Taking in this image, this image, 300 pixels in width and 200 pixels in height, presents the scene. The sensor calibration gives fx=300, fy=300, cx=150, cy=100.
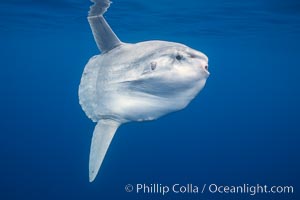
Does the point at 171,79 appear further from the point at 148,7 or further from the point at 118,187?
the point at 118,187

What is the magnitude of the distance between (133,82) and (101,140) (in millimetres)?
1289

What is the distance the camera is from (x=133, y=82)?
13.3 feet

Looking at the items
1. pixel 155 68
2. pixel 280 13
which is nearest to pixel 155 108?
pixel 155 68

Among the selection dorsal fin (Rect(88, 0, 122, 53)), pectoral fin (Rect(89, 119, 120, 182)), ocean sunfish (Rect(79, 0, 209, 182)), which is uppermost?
dorsal fin (Rect(88, 0, 122, 53))

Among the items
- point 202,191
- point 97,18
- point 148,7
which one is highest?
point 148,7

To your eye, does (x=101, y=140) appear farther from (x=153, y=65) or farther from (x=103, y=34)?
(x=103, y=34)

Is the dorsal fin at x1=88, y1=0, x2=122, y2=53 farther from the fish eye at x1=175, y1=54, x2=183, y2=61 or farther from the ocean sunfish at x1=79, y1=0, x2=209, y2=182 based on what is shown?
the fish eye at x1=175, y1=54, x2=183, y2=61

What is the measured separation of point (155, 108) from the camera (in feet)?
13.4

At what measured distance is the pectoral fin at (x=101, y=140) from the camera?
4621mm

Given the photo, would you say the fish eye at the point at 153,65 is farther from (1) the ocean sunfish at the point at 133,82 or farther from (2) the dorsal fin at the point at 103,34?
(2) the dorsal fin at the point at 103,34

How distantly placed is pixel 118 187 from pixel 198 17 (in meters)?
11.1

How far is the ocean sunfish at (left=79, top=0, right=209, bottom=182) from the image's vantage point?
350cm

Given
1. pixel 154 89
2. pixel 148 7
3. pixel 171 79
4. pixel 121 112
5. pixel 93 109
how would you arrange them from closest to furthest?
pixel 171 79 < pixel 154 89 < pixel 121 112 < pixel 93 109 < pixel 148 7

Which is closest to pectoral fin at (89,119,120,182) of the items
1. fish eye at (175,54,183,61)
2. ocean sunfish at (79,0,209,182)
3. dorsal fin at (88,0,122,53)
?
ocean sunfish at (79,0,209,182)
